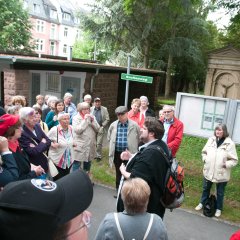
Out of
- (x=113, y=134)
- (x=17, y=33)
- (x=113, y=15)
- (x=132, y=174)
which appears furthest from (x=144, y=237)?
(x=17, y=33)

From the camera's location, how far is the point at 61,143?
5.33 meters

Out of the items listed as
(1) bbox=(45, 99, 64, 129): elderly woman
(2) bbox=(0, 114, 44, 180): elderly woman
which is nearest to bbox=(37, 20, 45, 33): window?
(1) bbox=(45, 99, 64, 129): elderly woman

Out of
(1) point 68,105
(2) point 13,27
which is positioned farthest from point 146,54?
(1) point 68,105

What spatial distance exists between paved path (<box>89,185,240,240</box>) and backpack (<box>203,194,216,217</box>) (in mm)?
90

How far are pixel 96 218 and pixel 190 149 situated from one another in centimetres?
585

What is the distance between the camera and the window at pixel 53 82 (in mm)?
13016

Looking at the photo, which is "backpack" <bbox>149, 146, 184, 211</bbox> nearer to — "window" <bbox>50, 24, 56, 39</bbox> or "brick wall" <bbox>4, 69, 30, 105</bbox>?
"brick wall" <bbox>4, 69, 30, 105</bbox>

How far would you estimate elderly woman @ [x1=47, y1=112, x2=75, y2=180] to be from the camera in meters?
5.30

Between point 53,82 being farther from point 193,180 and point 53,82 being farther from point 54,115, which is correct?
point 193,180

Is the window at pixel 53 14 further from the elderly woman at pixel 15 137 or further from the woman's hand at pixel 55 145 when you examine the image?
the elderly woman at pixel 15 137

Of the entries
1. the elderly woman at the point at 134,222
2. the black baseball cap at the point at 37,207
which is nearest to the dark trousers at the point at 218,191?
the elderly woman at the point at 134,222

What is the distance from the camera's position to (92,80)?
1245cm

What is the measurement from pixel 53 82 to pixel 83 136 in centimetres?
735

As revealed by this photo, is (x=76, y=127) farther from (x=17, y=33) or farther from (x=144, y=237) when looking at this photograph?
(x=17, y=33)
